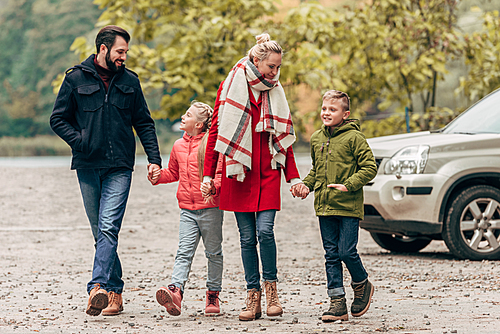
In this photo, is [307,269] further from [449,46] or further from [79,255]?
[449,46]

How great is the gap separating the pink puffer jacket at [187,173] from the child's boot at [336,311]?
43.7 inches

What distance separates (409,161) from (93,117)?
4091 mm

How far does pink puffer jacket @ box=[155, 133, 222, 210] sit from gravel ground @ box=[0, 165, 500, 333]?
2.69ft

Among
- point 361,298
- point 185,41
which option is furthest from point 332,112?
point 185,41

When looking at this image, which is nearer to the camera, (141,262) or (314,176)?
(314,176)

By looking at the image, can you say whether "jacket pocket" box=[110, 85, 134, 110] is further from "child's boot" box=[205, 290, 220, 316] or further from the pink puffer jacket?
"child's boot" box=[205, 290, 220, 316]

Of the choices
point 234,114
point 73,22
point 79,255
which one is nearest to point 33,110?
point 73,22

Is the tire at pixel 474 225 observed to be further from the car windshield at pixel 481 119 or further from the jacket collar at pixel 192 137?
the jacket collar at pixel 192 137

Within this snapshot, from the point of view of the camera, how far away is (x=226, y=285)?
6719 mm

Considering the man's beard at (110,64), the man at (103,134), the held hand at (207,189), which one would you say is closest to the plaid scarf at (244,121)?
the held hand at (207,189)

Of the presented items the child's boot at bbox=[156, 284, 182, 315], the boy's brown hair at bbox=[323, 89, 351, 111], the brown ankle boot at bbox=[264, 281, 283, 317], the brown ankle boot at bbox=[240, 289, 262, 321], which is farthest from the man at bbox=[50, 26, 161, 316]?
the boy's brown hair at bbox=[323, 89, 351, 111]

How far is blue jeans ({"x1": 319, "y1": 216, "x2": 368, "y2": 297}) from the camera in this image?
494cm

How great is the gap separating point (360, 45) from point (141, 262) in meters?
6.81

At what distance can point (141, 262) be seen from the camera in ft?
28.4
